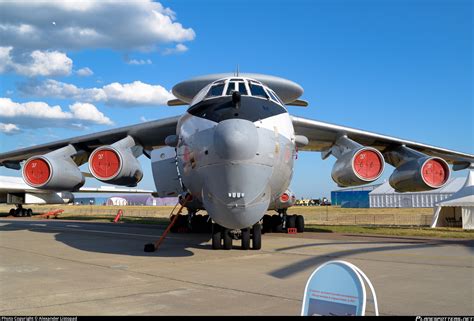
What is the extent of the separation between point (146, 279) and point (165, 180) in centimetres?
746

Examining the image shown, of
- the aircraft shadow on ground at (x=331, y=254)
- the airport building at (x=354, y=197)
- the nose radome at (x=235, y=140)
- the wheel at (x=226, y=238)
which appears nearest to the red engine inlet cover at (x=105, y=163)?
the wheel at (x=226, y=238)

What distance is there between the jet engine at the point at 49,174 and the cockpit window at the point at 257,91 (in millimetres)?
6794

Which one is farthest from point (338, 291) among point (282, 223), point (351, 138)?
point (282, 223)

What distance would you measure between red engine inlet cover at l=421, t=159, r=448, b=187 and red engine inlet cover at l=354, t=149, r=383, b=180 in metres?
1.68

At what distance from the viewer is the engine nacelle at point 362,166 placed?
12055 mm

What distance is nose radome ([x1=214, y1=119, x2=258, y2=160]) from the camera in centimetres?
739

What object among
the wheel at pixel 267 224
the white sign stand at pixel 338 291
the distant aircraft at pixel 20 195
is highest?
the distant aircraft at pixel 20 195

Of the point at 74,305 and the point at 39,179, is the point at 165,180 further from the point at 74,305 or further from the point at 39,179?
the point at 74,305

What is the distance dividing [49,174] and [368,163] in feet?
29.4

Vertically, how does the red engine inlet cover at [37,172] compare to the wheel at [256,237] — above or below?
above

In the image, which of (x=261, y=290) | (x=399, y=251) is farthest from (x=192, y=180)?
(x=399, y=251)

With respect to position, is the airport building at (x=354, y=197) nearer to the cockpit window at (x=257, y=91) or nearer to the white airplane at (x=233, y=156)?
the white airplane at (x=233, y=156)

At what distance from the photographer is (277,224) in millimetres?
17234

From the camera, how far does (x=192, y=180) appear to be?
8.94 m
